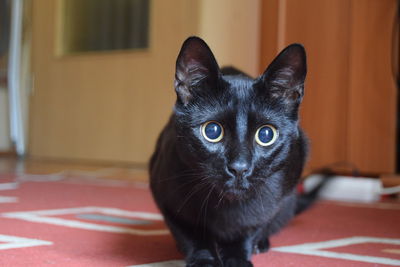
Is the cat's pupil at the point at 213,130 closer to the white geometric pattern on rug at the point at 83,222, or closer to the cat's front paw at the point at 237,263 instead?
the cat's front paw at the point at 237,263

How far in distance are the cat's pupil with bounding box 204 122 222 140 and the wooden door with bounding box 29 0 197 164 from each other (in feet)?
7.09

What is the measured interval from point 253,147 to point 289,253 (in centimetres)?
33

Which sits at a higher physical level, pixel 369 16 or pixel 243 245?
pixel 369 16

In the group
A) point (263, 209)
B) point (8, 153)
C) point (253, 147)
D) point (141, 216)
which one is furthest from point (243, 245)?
point (8, 153)

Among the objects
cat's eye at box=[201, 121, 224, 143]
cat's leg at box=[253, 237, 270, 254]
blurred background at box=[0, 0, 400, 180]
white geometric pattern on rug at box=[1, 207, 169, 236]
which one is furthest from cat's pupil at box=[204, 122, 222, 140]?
blurred background at box=[0, 0, 400, 180]

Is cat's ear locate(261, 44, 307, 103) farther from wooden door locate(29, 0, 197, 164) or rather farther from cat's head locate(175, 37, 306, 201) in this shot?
wooden door locate(29, 0, 197, 164)

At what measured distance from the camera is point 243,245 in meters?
0.89

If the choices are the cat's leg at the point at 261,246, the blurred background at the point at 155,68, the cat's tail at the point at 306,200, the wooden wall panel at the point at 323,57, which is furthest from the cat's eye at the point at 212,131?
the wooden wall panel at the point at 323,57

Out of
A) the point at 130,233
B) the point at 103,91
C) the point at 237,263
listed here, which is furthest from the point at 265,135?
the point at 103,91

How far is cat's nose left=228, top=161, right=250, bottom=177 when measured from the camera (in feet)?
2.39

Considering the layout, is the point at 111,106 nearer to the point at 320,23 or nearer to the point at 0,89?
the point at 0,89

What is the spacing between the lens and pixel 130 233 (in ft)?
3.82

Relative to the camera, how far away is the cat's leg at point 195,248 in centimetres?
84

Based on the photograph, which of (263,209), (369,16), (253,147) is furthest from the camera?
(369,16)
